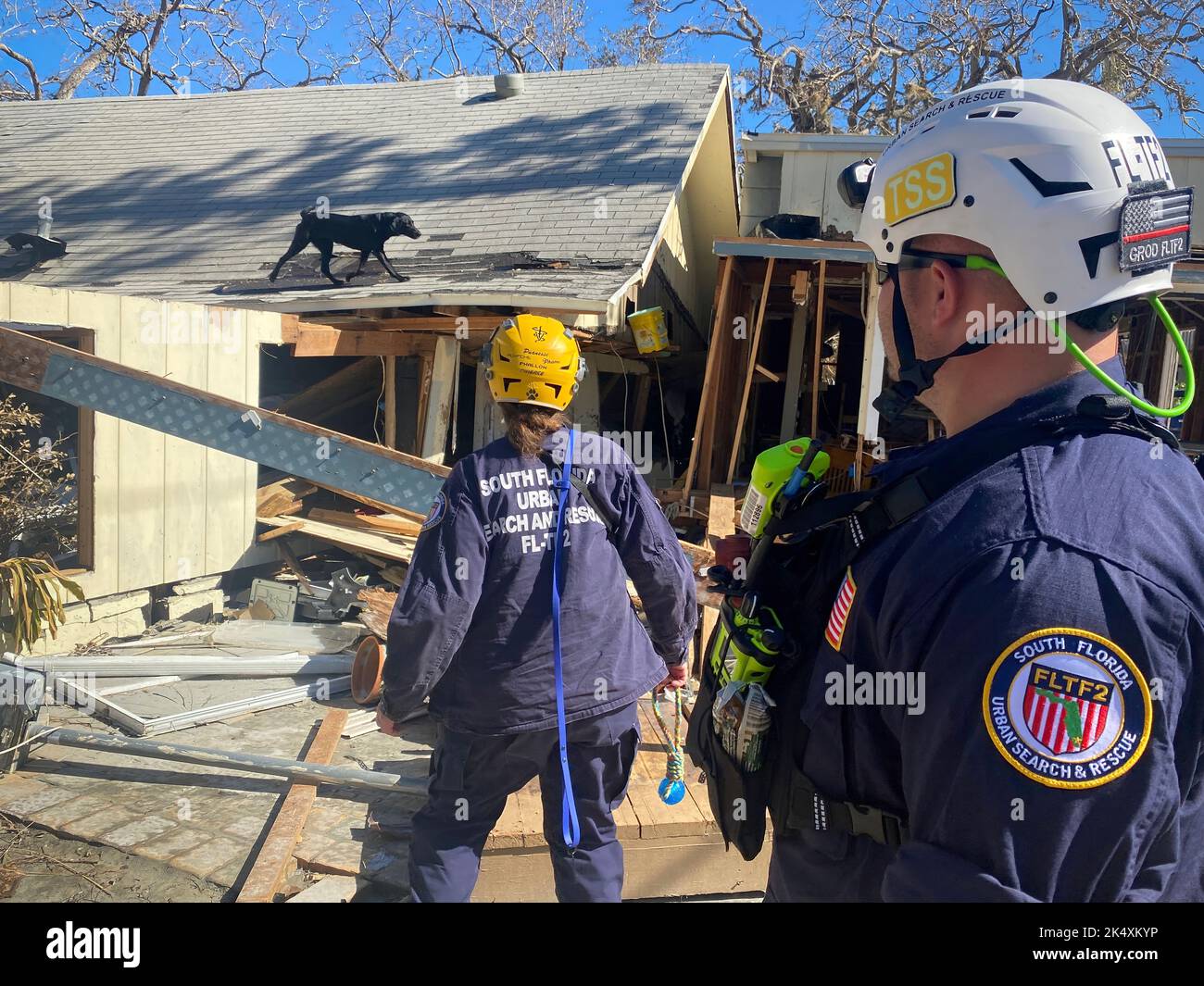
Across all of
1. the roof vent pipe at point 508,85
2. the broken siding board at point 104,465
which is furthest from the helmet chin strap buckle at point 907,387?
the roof vent pipe at point 508,85

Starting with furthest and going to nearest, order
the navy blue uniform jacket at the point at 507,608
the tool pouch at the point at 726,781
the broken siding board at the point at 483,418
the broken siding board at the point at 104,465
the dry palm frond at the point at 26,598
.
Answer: the broken siding board at the point at 483,418 → the broken siding board at the point at 104,465 → the dry palm frond at the point at 26,598 → the navy blue uniform jacket at the point at 507,608 → the tool pouch at the point at 726,781

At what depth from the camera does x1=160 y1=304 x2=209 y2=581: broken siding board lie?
7.02m

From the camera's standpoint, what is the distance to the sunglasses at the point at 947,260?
1294mm

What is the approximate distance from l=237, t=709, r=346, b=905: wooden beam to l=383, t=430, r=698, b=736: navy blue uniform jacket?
3.99 feet

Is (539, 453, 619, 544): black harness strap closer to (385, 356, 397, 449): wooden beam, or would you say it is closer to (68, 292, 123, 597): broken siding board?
(68, 292, 123, 597): broken siding board

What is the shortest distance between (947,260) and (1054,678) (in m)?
0.64

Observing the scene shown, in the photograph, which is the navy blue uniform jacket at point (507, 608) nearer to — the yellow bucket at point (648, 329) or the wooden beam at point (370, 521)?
the wooden beam at point (370, 521)

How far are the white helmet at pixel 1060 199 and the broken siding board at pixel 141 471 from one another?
21.4 ft

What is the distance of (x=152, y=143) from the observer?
45.1ft

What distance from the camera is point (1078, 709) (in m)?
1.00

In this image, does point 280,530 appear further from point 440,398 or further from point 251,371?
point 440,398

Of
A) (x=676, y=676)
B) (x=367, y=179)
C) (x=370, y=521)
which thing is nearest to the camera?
(x=676, y=676)

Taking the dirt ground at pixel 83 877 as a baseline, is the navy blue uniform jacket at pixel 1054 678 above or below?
above

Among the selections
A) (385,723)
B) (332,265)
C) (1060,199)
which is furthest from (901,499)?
(332,265)
